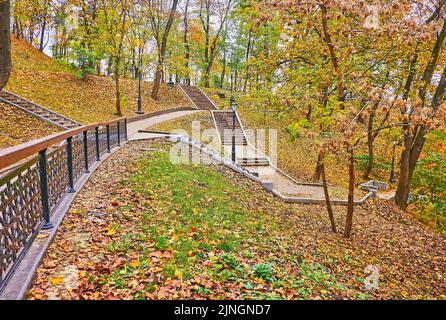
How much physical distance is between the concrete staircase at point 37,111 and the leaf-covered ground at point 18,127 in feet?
0.80

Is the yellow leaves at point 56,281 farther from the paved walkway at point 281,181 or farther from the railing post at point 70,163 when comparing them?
the paved walkway at point 281,181

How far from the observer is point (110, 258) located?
4023 millimetres

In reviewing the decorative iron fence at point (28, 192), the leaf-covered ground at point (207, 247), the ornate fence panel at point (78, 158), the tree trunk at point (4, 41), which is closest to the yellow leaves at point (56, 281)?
the leaf-covered ground at point (207, 247)

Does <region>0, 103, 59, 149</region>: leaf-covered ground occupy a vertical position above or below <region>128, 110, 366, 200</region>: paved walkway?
above

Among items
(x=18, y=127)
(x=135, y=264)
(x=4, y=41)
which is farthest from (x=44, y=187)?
(x=18, y=127)

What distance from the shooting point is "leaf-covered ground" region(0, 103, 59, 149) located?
12062 mm

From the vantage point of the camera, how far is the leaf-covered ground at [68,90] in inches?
726

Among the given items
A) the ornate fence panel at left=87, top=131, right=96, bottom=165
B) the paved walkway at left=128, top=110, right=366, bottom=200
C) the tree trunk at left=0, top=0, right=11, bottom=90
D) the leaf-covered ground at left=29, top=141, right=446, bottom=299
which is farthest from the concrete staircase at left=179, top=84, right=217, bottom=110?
the tree trunk at left=0, top=0, right=11, bottom=90

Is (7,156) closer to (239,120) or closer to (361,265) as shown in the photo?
A: (361,265)

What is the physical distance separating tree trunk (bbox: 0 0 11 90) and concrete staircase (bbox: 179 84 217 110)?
2153cm

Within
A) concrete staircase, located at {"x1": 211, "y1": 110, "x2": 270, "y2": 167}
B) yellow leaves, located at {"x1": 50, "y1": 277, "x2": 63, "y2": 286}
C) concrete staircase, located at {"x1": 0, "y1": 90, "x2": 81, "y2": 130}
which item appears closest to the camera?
yellow leaves, located at {"x1": 50, "y1": 277, "x2": 63, "y2": 286}

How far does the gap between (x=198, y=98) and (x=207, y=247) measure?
27.7 metres

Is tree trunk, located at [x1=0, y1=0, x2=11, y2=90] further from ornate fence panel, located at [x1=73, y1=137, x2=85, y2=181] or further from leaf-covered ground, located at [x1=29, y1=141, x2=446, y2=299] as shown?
leaf-covered ground, located at [x1=29, y1=141, x2=446, y2=299]
